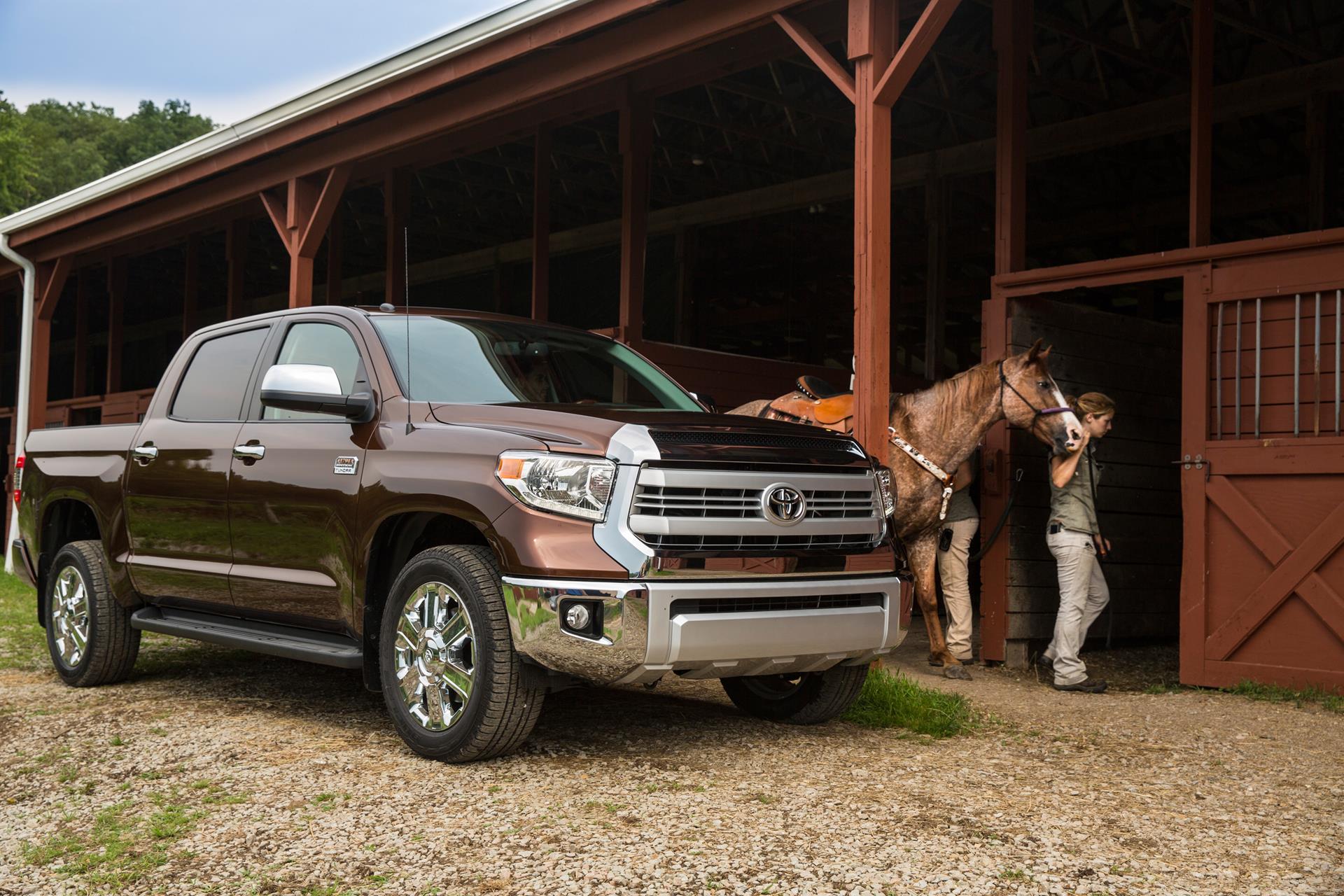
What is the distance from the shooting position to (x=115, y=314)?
21.2 metres

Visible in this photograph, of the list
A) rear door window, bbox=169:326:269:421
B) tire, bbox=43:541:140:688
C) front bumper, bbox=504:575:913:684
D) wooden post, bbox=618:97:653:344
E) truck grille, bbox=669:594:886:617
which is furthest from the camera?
wooden post, bbox=618:97:653:344

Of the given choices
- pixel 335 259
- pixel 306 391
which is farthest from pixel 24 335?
pixel 306 391

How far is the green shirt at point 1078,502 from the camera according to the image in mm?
8008

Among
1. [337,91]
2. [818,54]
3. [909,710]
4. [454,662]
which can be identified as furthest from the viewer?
[337,91]

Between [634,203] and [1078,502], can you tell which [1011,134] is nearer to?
[1078,502]

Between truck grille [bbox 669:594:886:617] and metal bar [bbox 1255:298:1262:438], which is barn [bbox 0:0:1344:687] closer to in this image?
metal bar [bbox 1255:298:1262:438]

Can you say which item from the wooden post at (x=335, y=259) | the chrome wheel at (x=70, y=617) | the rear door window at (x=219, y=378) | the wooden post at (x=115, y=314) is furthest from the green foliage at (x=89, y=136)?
the rear door window at (x=219, y=378)

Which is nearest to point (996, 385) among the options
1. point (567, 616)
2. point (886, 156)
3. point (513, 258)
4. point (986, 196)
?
point (886, 156)

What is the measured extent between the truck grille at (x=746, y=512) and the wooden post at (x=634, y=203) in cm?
670

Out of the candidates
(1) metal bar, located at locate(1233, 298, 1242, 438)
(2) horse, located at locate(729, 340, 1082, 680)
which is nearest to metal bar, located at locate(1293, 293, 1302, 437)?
(1) metal bar, located at locate(1233, 298, 1242, 438)

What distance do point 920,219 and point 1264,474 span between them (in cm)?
1360

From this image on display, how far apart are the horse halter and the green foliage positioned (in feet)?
173

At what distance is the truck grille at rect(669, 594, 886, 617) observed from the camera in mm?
4797

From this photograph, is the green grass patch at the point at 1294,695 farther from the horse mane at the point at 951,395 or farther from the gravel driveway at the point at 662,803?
the horse mane at the point at 951,395
